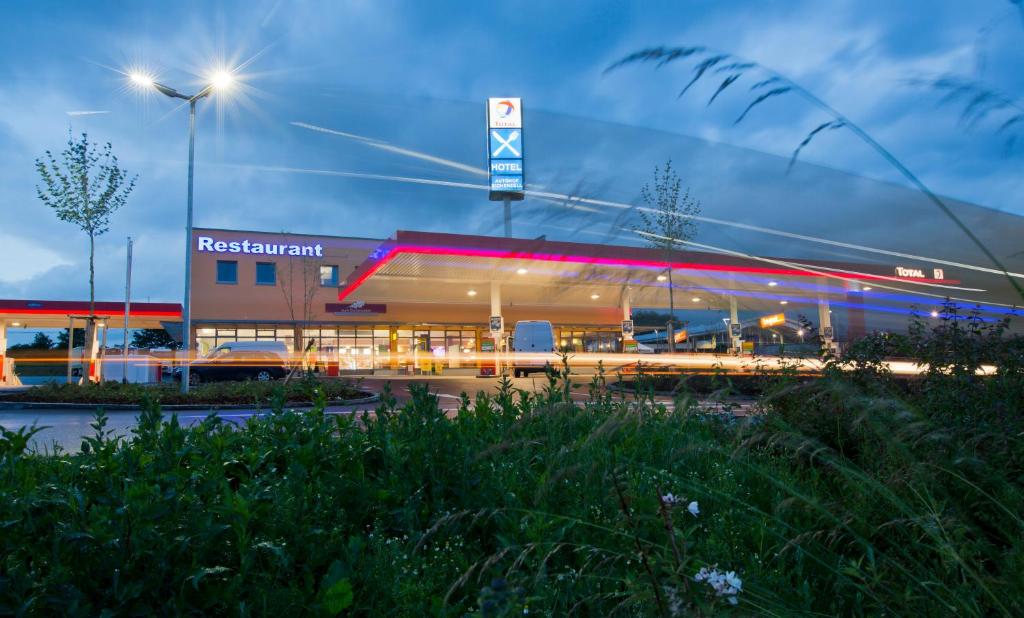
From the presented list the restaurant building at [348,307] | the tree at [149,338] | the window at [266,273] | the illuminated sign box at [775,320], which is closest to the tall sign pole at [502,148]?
the restaurant building at [348,307]

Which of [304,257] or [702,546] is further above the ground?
[304,257]

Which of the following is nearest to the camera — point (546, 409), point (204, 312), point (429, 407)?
point (546, 409)

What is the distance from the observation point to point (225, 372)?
2692 cm

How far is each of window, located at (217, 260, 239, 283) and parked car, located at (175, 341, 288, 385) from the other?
48.8 ft

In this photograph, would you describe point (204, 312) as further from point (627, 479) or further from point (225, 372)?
point (627, 479)

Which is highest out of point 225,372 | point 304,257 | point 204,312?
point 304,257

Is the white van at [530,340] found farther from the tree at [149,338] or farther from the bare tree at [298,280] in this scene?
the tree at [149,338]

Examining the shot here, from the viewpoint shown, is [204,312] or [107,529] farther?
[204,312]

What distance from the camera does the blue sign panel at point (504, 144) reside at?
44156 millimetres

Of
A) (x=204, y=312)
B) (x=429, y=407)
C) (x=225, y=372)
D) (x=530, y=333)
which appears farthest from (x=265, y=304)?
(x=429, y=407)

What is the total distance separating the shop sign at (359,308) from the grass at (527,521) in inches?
1523

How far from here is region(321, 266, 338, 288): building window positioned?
44625 mm

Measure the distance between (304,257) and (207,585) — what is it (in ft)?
143

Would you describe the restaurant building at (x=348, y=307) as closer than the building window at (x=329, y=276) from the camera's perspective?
Yes
